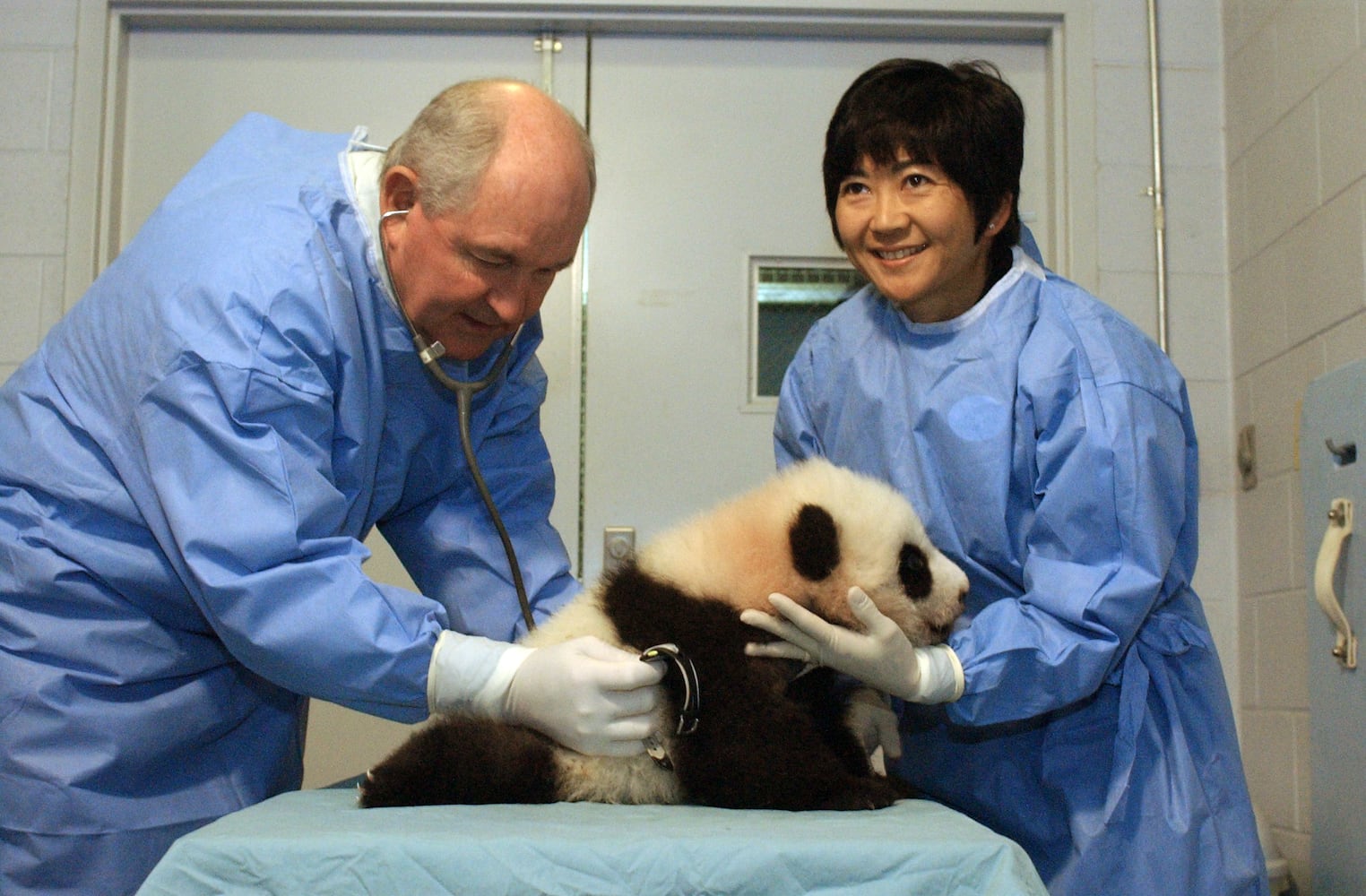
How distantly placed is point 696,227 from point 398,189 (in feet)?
5.34

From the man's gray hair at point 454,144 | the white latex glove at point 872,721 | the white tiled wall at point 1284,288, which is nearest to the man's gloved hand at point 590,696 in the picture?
the white latex glove at point 872,721

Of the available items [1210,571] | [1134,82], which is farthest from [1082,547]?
[1134,82]

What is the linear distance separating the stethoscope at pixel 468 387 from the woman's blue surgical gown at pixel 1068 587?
616 millimetres

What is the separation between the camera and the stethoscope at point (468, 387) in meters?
1.91

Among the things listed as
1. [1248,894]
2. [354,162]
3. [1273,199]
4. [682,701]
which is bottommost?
[1248,894]

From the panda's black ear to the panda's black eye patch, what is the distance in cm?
16

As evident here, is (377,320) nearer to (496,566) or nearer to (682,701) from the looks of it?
(496,566)

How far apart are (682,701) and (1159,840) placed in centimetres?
75

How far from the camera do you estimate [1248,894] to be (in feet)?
5.80

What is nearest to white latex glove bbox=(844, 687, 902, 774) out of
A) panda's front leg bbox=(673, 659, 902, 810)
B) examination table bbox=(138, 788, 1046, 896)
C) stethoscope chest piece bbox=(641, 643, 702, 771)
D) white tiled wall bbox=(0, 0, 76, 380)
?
panda's front leg bbox=(673, 659, 902, 810)

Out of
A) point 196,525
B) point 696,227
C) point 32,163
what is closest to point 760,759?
point 196,525

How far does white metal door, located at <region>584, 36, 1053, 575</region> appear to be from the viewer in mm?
3357

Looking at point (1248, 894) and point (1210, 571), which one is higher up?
point (1210, 571)

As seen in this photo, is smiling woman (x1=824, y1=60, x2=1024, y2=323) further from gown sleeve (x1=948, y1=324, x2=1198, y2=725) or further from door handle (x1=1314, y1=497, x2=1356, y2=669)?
door handle (x1=1314, y1=497, x2=1356, y2=669)
